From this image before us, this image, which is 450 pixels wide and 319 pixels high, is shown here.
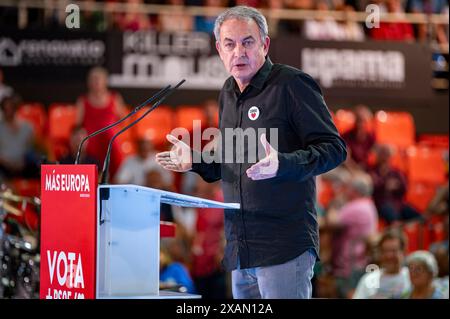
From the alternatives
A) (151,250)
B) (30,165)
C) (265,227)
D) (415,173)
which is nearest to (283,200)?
(265,227)

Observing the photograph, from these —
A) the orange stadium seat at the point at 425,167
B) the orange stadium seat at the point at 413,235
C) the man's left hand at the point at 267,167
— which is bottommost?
the orange stadium seat at the point at 413,235

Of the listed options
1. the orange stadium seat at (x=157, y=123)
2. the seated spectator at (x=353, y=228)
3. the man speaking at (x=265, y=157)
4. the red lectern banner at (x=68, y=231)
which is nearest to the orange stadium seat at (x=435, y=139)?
the seated spectator at (x=353, y=228)

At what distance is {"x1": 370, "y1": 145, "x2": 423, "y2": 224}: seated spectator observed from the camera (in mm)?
10281

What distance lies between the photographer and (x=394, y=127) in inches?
448

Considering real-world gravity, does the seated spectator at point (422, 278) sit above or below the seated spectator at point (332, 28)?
below

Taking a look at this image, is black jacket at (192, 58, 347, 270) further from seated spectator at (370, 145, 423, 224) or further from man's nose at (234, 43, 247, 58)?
seated spectator at (370, 145, 423, 224)

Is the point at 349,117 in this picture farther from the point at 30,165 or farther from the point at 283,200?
the point at 283,200

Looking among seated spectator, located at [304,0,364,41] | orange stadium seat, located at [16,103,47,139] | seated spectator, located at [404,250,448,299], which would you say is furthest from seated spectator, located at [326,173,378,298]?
orange stadium seat, located at [16,103,47,139]

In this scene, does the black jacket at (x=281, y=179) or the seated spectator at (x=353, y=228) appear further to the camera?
the seated spectator at (x=353, y=228)

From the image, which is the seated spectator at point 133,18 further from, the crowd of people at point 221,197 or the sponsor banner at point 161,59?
the crowd of people at point 221,197

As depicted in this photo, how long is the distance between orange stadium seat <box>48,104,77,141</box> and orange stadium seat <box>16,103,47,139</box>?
97mm

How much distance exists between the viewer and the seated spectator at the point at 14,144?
32.5 ft

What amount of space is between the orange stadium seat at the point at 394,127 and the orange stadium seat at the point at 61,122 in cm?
361

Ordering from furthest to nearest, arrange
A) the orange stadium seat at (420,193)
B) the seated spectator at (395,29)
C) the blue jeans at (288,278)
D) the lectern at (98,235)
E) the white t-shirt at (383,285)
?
the seated spectator at (395,29) → the orange stadium seat at (420,193) → the white t-shirt at (383,285) → the blue jeans at (288,278) → the lectern at (98,235)
